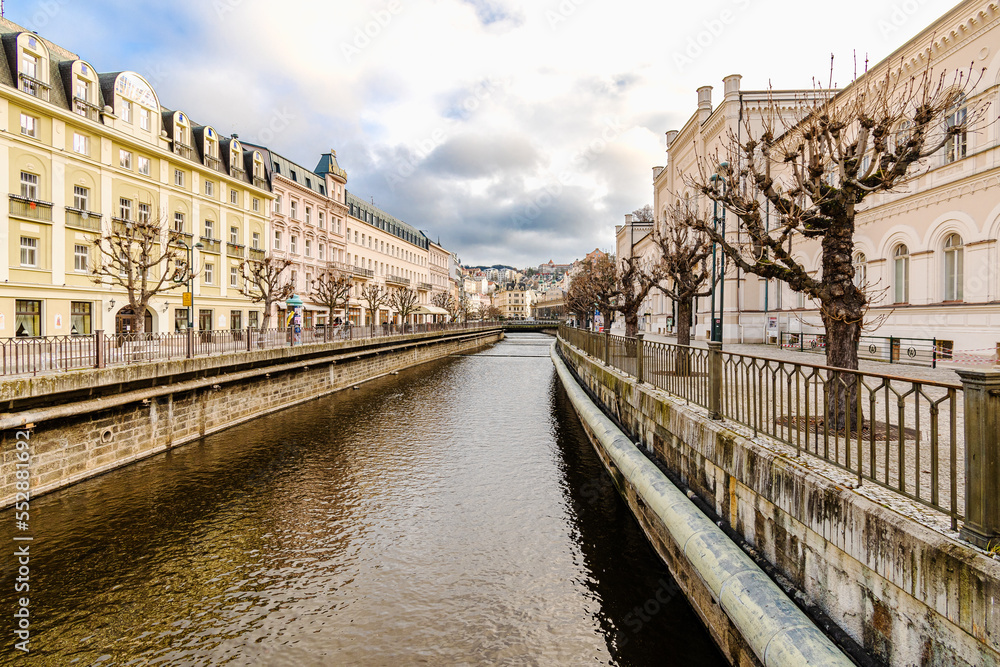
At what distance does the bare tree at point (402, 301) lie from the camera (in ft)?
177

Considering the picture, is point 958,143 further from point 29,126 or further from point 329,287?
point 29,126

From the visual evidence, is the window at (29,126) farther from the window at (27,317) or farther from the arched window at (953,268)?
the arched window at (953,268)

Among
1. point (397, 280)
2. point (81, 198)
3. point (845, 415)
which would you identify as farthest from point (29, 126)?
point (397, 280)

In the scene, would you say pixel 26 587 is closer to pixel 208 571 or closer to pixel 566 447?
pixel 208 571

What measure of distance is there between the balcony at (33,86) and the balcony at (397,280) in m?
37.5

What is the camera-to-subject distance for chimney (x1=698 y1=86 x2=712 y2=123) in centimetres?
3522

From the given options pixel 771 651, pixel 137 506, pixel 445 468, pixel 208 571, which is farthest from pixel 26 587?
pixel 771 651

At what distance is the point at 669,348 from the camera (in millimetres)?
9516

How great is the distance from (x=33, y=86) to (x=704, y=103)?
38844 millimetres

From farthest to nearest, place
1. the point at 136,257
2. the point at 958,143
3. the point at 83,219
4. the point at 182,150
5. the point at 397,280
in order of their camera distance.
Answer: the point at 397,280
the point at 182,150
the point at 136,257
the point at 83,219
the point at 958,143

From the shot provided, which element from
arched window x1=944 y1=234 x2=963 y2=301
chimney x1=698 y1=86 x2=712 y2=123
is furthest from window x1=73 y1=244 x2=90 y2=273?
chimney x1=698 y1=86 x2=712 y2=123

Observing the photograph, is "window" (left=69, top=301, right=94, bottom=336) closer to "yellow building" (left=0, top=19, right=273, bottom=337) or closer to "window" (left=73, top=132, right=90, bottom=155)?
"yellow building" (left=0, top=19, right=273, bottom=337)

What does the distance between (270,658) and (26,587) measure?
12.7 ft

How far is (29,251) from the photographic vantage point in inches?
843
